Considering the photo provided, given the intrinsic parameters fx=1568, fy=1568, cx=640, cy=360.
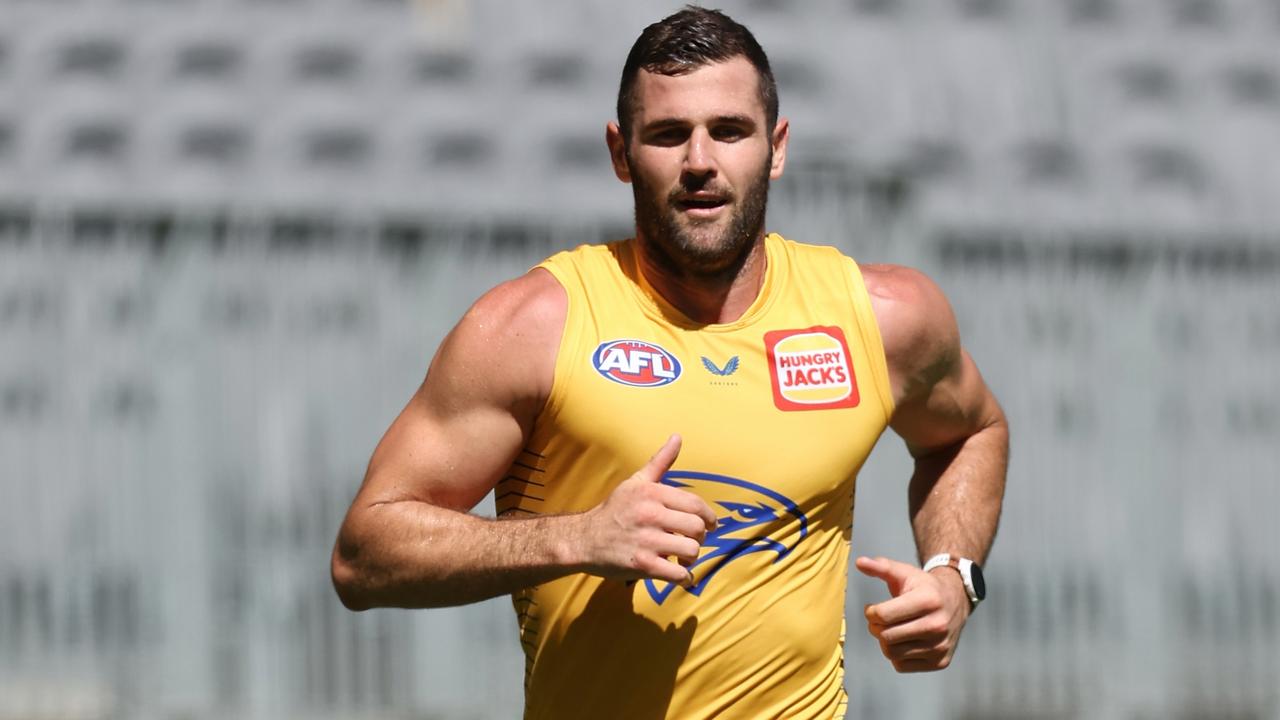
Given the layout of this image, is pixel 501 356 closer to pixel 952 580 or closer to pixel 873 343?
pixel 873 343

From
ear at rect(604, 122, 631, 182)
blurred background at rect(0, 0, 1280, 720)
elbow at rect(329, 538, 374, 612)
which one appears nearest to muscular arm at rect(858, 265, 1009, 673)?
ear at rect(604, 122, 631, 182)

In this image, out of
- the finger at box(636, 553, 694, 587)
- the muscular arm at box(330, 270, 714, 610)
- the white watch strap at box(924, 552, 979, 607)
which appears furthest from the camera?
the white watch strap at box(924, 552, 979, 607)

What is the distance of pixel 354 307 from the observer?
19.6ft

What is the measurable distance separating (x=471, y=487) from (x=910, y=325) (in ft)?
2.54

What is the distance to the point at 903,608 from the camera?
2.27 metres

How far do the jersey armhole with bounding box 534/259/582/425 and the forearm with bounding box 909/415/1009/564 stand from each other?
2.43ft

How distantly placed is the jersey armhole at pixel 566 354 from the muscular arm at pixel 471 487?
0.4 inches

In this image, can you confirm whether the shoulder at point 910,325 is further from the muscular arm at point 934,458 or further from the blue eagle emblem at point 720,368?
the blue eagle emblem at point 720,368

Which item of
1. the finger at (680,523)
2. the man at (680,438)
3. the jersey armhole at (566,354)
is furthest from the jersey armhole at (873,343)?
the finger at (680,523)

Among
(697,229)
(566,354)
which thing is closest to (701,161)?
(697,229)

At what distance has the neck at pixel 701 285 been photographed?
96.9 inches

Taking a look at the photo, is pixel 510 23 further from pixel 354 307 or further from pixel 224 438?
pixel 224 438

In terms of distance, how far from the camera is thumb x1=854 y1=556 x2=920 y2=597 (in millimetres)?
2234

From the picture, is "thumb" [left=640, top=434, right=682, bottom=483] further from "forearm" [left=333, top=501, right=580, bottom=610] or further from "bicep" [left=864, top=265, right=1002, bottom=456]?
"bicep" [left=864, top=265, right=1002, bottom=456]
